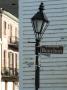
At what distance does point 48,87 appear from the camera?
69.1 feet

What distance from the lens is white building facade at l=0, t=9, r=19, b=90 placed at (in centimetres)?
5122

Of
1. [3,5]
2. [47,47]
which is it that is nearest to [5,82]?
[3,5]

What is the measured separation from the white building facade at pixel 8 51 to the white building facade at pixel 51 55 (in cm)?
2894

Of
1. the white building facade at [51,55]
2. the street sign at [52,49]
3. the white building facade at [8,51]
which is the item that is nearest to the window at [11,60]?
the white building facade at [8,51]

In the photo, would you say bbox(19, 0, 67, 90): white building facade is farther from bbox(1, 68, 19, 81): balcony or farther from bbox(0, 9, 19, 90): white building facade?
bbox(1, 68, 19, 81): balcony

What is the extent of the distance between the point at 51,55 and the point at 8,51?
32608 mm

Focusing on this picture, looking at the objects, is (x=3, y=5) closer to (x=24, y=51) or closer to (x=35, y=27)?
(x=24, y=51)

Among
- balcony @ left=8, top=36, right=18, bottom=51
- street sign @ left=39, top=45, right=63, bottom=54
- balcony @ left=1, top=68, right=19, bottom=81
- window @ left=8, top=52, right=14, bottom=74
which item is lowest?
balcony @ left=1, top=68, right=19, bottom=81

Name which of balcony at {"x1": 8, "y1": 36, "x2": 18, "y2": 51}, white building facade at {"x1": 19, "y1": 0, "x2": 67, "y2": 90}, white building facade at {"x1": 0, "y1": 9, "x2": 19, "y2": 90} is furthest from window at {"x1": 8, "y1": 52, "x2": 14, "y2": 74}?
white building facade at {"x1": 19, "y1": 0, "x2": 67, "y2": 90}

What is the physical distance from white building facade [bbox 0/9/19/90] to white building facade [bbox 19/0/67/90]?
28937mm

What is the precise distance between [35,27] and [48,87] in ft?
23.6

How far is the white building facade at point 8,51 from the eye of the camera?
5122 centimetres

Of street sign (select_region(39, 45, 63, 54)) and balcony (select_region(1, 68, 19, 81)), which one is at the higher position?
street sign (select_region(39, 45, 63, 54))

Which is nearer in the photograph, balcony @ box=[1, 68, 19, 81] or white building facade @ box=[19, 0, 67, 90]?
white building facade @ box=[19, 0, 67, 90]
